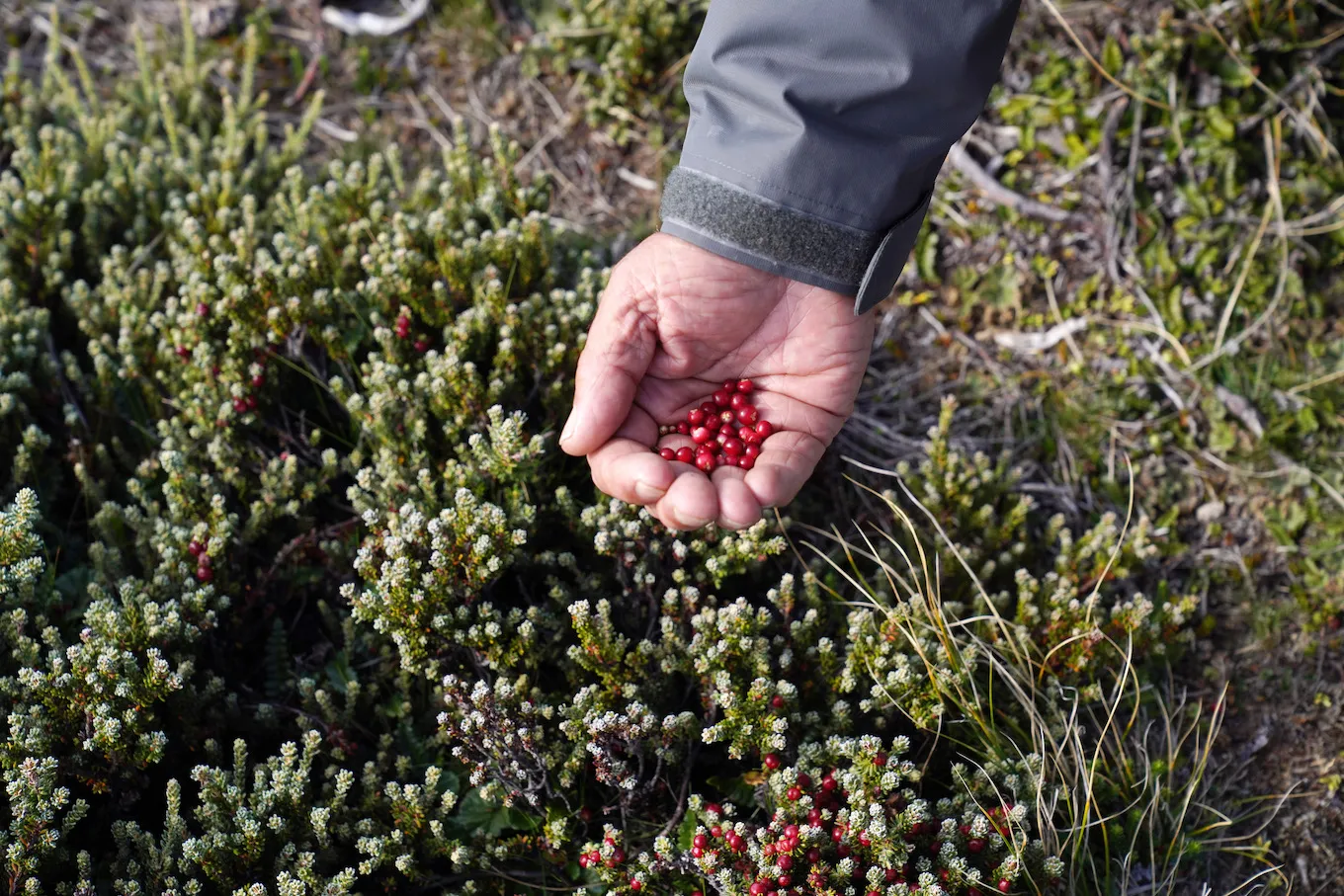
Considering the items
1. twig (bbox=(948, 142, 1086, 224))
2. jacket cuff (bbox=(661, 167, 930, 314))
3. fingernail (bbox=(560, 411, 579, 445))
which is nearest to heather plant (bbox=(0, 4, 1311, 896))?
fingernail (bbox=(560, 411, 579, 445))

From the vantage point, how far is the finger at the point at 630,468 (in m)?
2.62

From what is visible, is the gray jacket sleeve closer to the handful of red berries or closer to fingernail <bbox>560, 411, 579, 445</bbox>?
the handful of red berries

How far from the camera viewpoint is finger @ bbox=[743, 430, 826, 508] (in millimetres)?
2691

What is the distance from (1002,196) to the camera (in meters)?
4.59

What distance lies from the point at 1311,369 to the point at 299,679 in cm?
415

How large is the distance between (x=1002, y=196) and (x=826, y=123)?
2227 millimetres

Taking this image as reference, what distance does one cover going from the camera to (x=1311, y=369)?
164 inches

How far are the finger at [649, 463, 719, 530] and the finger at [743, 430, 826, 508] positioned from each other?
16 centimetres

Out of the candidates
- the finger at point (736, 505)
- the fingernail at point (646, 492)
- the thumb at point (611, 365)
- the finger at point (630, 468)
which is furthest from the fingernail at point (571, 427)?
the finger at point (736, 505)

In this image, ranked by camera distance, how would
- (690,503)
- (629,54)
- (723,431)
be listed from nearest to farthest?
(690,503) → (723,431) → (629,54)

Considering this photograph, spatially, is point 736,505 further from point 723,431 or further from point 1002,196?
point 1002,196

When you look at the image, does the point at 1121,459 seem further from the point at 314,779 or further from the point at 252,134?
the point at 252,134

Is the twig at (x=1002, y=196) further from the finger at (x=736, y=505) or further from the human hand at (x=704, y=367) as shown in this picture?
the finger at (x=736, y=505)

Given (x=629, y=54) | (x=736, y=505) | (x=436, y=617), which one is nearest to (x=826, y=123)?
(x=736, y=505)
